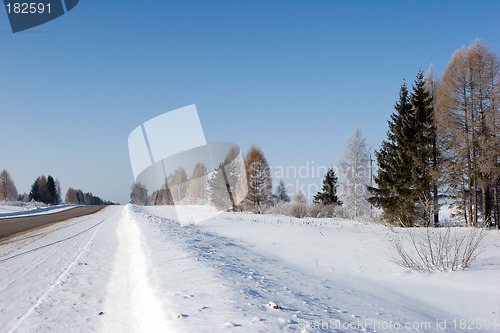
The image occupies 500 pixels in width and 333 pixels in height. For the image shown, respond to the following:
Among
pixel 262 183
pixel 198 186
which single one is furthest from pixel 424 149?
pixel 198 186

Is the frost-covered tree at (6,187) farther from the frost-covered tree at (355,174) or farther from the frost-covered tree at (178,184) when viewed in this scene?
the frost-covered tree at (355,174)

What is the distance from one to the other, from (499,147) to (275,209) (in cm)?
2035

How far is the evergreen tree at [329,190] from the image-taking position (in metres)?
41.5

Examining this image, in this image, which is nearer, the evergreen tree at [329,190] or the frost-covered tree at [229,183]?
the frost-covered tree at [229,183]

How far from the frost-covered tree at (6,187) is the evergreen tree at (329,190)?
2866 inches

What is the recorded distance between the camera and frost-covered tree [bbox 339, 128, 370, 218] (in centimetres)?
3250

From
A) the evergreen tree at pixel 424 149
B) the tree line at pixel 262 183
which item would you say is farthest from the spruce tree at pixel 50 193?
the evergreen tree at pixel 424 149

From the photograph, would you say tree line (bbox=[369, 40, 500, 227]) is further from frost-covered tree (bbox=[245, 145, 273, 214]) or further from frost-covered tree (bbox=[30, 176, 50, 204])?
frost-covered tree (bbox=[30, 176, 50, 204])

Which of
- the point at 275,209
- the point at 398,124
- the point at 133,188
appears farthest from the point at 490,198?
the point at 133,188

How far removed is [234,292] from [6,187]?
93043 millimetres

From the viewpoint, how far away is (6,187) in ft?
259

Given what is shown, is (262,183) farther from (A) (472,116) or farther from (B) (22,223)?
(B) (22,223)

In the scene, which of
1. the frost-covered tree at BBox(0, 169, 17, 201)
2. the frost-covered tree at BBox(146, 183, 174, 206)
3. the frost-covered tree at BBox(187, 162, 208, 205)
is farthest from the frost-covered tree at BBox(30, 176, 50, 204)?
the frost-covered tree at BBox(187, 162, 208, 205)

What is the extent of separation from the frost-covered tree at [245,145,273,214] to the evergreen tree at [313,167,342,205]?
845cm
